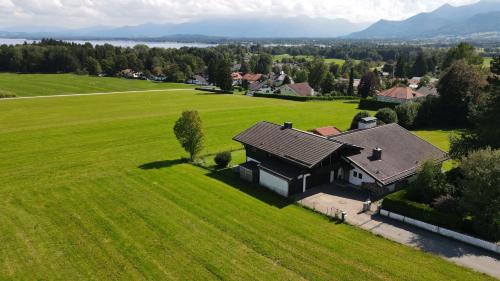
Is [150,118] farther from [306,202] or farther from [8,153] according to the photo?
[306,202]

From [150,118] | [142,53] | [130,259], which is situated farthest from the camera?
[142,53]

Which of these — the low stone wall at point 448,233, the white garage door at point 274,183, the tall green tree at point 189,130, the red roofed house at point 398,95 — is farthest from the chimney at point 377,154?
the red roofed house at point 398,95

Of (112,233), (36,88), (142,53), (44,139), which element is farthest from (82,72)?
(112,233)

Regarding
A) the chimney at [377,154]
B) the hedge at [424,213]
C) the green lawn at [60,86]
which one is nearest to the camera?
the hedge at [424,213]

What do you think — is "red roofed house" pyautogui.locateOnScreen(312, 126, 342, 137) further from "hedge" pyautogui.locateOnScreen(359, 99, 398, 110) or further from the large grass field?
"hedge" pyautogui.locateOnScreen(359, 99, 398, 110)

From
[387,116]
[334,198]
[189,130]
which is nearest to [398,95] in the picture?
[387,116]

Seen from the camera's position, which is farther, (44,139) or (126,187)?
(44,139)

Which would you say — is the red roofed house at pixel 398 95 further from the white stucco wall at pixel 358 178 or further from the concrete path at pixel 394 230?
the concrete path at pixel 394 230
